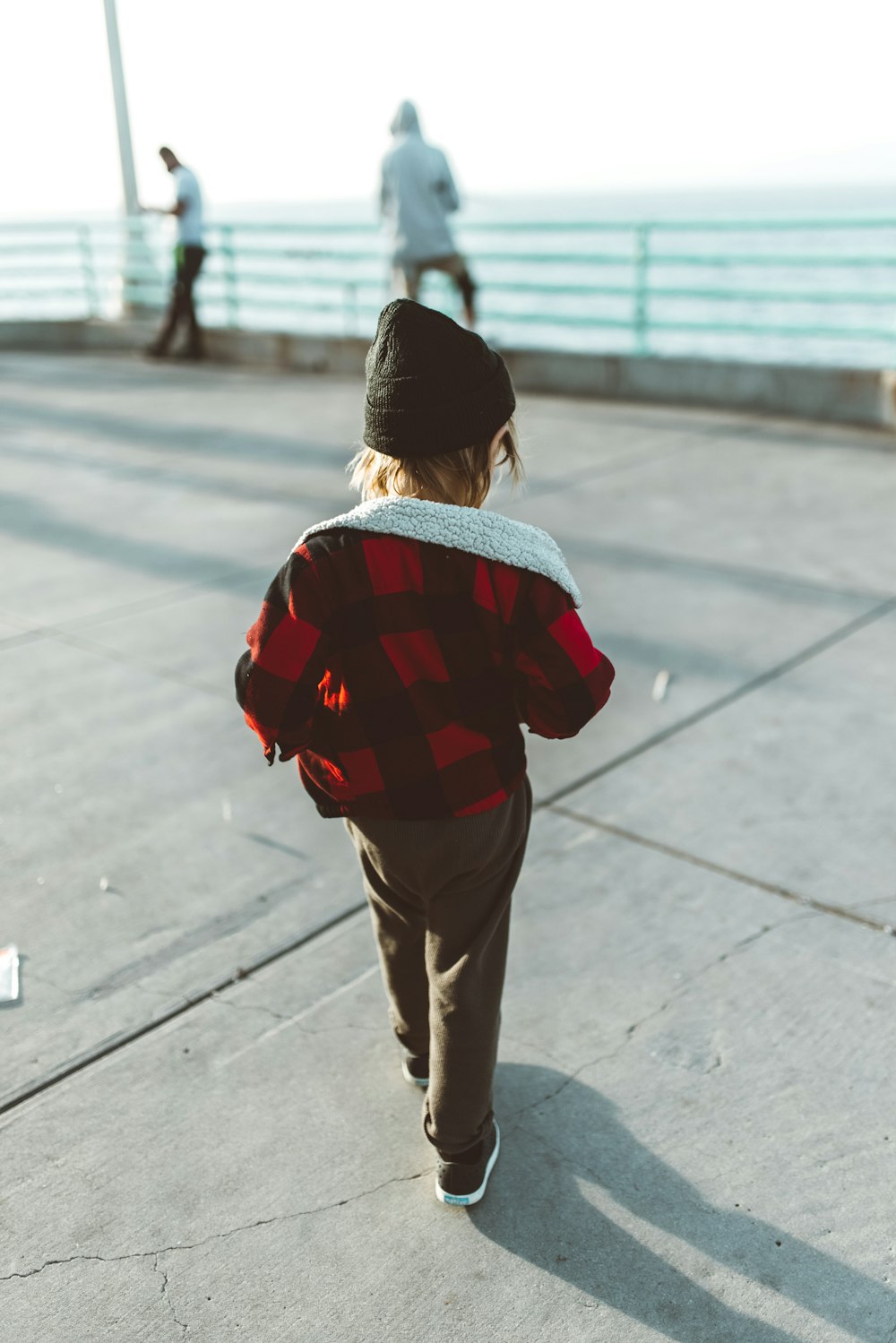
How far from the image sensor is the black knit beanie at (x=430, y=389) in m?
1.80

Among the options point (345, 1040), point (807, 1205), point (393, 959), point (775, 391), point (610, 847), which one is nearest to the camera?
point (807, 1205)

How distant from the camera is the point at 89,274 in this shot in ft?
50.4

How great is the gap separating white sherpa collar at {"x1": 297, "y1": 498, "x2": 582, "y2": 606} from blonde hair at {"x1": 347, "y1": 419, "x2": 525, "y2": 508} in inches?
1.9

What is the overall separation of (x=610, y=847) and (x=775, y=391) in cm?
651

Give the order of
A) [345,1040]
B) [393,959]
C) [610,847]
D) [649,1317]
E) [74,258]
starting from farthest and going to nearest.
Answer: [74,258], [610,847], [345,1040], [393,959], [649,1317]

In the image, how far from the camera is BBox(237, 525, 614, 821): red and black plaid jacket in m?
1.83

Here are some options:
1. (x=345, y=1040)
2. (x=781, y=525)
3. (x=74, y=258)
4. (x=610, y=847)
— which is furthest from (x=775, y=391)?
(x=74, y=258)

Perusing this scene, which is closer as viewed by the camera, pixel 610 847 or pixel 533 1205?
pixel 533 1205

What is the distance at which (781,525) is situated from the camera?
6.28 m

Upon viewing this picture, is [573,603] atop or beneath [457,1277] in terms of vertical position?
atop

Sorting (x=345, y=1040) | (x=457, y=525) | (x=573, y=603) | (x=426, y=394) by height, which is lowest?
(x=345, y=1040)

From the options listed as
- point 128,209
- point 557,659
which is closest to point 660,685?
point 557,659

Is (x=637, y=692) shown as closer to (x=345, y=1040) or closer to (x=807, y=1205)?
(x=345, y=1040)

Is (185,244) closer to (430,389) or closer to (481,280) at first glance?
(481,280)
